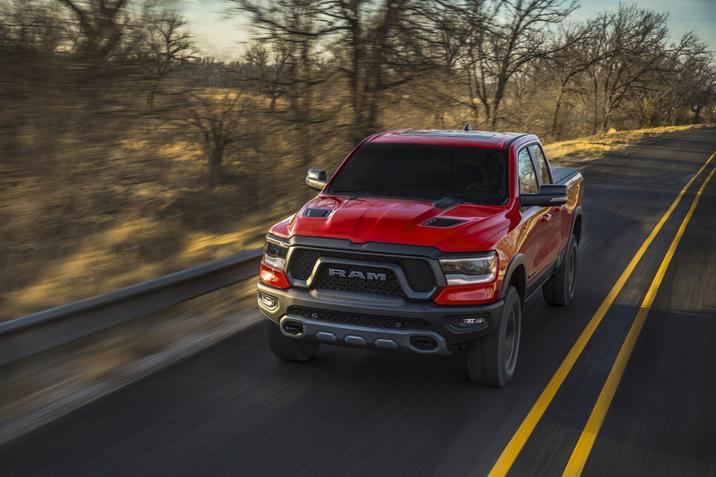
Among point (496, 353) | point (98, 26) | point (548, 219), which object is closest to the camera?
point (496, 353)

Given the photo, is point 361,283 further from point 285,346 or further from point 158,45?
point 158,45

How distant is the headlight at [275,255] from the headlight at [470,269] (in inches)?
46.4

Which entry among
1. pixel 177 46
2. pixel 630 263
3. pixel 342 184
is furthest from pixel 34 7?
pixel 630 263

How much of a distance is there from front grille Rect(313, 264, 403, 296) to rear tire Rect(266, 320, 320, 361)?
796 mm

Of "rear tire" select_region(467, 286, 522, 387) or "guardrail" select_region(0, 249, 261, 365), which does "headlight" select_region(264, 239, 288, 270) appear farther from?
"rear tire" select_region(467, 286, 522, 387)

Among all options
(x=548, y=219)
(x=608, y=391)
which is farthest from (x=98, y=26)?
(x=608, y=391)

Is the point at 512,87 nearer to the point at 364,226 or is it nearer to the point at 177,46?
the point at 177,46

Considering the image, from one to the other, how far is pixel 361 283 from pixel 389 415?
918mm

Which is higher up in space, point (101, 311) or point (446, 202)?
point (446, 202)

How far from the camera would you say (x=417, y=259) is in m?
5.13

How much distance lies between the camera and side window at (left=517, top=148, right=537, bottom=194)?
21.6 feet

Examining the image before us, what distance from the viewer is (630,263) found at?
427 inches

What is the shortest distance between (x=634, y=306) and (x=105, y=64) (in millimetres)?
7277

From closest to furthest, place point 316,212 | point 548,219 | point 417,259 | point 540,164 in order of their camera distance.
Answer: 1. point 417,259
2. point 316,212
3. point 548,219
4. point 540,164
